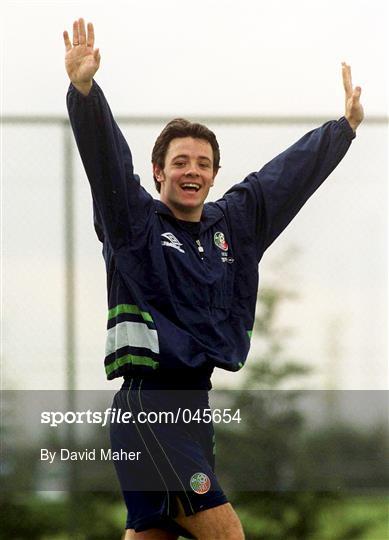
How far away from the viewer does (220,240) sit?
4023mm

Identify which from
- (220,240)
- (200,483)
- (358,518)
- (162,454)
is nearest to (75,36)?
(220,240)

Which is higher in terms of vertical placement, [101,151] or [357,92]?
[357,92]

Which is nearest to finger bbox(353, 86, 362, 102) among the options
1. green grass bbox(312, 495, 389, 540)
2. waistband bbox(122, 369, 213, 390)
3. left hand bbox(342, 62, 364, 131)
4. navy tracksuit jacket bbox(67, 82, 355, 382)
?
left hand bbox(342, 62, 364, 131)

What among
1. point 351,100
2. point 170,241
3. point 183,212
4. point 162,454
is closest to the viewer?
point 162,454

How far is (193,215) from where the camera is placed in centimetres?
398

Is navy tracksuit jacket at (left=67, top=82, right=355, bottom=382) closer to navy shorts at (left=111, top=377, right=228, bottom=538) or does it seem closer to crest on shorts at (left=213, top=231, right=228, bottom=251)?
crest on shorts at (left=213, top=231, right=228, bottom=251)

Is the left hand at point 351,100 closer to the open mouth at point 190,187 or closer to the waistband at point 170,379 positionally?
the open mouth at point 190,187

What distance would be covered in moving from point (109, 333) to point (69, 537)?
2.20m

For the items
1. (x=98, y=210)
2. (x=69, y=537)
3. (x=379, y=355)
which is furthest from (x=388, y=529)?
(x=98, y=210)

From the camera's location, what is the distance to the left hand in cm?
432

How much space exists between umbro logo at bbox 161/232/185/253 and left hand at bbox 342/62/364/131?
98 centimetres

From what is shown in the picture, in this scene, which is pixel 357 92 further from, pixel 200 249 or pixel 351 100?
pixel 200 249

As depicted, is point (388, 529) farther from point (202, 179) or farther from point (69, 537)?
point (202, 179)

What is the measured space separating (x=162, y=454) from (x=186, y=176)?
101 centimetres
